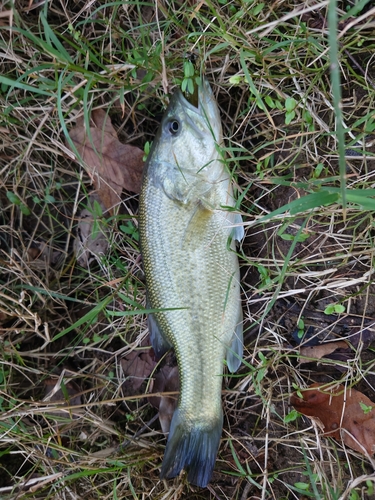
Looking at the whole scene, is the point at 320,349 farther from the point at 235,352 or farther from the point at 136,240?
the point at 136,240

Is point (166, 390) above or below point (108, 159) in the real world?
below

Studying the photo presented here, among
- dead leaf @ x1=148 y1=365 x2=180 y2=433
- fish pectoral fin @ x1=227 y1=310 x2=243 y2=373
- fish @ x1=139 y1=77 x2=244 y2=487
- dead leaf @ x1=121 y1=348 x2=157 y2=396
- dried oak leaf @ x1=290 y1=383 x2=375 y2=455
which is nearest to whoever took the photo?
dried oak leaf @ x1=290 y1=383 x2=375 y2=455

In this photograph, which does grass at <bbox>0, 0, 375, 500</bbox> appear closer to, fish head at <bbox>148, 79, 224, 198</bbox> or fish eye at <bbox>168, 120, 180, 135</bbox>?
fish head at <bbox>148, 79, 224, 198</bbox>

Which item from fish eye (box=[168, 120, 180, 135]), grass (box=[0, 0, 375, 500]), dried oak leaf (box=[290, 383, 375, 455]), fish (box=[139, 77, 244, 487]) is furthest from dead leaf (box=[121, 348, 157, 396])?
fish eye (box=[168, 120, 180, 135])

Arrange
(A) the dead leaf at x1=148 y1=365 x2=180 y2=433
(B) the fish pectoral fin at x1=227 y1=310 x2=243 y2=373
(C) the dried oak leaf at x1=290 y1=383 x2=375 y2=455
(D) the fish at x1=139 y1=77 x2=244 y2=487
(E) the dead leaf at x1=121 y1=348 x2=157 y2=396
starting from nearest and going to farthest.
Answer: (C) the dried oak leaf at x1=290 y1=383 x2=375 y2=455 → (D) the fish at x1=139 y1=77 x2=244 y2=487 → (B) the fish pectoral fin at x1=227 y1=310 x2=243 y2=373 → (A) the dead leaf at x1=148 y1=365 x2=180 y2=433 → (E) the dead leaf at x1=121 y1=348 x2=157 y2=396

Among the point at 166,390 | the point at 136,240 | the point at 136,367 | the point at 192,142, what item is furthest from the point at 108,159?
the point at 166,390

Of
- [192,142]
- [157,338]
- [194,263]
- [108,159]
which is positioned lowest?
[157,338]

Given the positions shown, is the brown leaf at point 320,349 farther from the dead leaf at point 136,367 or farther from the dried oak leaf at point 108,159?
the dried oak leaf at point 108,159
